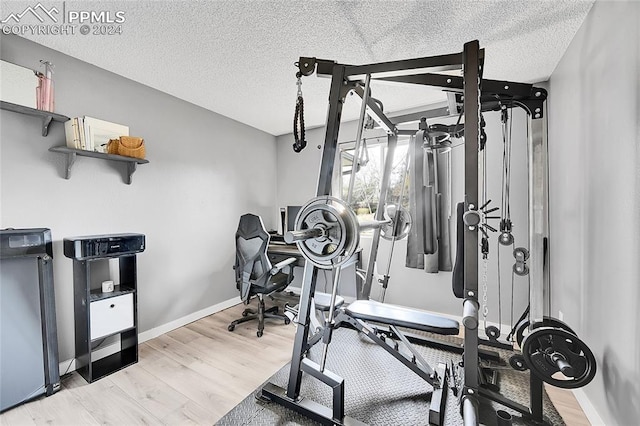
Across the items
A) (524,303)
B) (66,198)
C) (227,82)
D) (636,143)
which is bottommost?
(524,303)

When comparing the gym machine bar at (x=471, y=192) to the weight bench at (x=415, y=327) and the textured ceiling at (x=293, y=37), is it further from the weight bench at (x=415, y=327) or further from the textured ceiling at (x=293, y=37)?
the textured ceiling at (x=293, y=37)

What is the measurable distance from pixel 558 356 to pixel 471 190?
35.7 inches

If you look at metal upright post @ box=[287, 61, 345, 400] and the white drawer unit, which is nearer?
metal upright post @ box=[287, 61, 345, 400]

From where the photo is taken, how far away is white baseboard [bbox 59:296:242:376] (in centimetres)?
206

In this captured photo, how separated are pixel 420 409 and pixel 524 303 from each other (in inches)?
68.2

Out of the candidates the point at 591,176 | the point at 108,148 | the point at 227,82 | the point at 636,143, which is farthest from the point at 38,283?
the point at 591,176

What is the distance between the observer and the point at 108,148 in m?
2.20

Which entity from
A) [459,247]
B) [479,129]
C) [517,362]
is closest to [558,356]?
[517,362]

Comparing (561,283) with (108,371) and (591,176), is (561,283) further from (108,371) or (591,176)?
(108,371)

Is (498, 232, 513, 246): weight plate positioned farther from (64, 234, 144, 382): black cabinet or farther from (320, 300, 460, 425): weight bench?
(64, 234, 144, 382): black cabinet

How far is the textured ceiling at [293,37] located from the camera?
1.59 metres

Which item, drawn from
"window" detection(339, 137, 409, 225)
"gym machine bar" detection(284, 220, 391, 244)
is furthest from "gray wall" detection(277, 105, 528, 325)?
"gym machine bar" detection(284, 220, 391, 244)

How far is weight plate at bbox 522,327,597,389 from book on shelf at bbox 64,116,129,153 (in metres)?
3.10

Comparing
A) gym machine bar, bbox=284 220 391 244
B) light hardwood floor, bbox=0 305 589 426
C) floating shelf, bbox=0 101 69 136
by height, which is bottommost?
light hardwood floor, bbox=0 305 589 426
